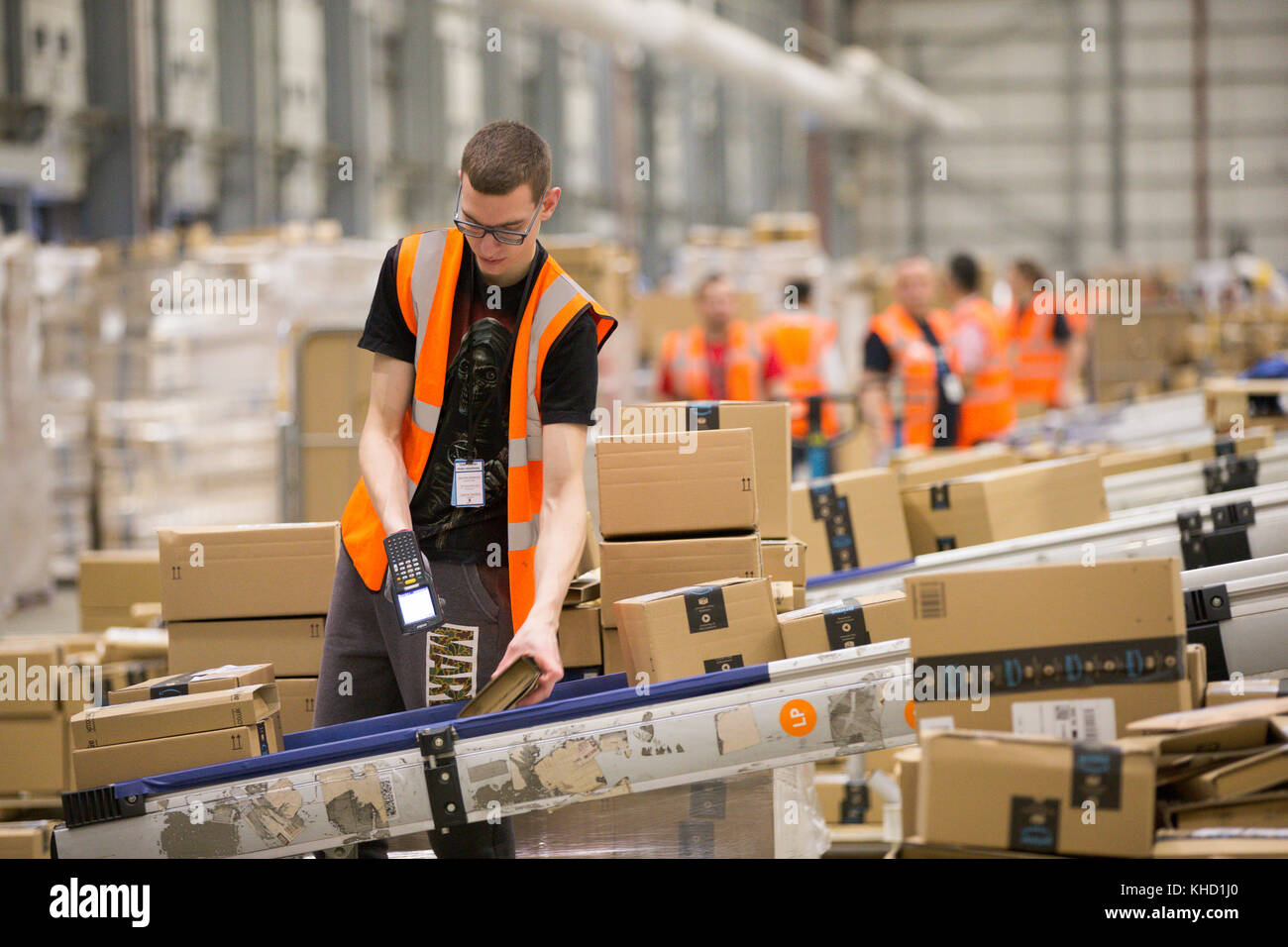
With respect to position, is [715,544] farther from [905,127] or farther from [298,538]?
[905,127]

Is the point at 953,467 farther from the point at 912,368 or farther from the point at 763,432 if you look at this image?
the point at 912,368

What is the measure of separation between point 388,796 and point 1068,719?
4.25 ft

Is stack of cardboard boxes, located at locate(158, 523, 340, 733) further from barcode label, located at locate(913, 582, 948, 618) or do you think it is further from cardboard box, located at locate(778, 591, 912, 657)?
barcode label, located at locate(913, 582, 948, 618)

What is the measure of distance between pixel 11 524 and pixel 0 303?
1.38 meters

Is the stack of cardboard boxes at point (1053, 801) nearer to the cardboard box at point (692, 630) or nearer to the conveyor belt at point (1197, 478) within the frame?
the cardboard box at point (692, 630)

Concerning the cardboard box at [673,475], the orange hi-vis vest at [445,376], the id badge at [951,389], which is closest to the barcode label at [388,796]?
the orange hi-vis vest at [445,376]

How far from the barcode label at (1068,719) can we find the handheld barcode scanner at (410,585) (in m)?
1.12

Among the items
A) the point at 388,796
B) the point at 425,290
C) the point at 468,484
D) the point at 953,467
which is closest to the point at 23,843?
the point at 388,796

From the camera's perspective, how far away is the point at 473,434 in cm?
278

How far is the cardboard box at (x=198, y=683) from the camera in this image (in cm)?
295

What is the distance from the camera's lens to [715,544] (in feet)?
10.6

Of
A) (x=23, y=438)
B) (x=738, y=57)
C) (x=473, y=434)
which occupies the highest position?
(x=738, y=57)

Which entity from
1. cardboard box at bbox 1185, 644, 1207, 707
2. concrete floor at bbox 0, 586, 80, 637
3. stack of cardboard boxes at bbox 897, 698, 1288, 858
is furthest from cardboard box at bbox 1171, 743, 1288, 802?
concrete floor at bbox 0, 586, 80, 637
